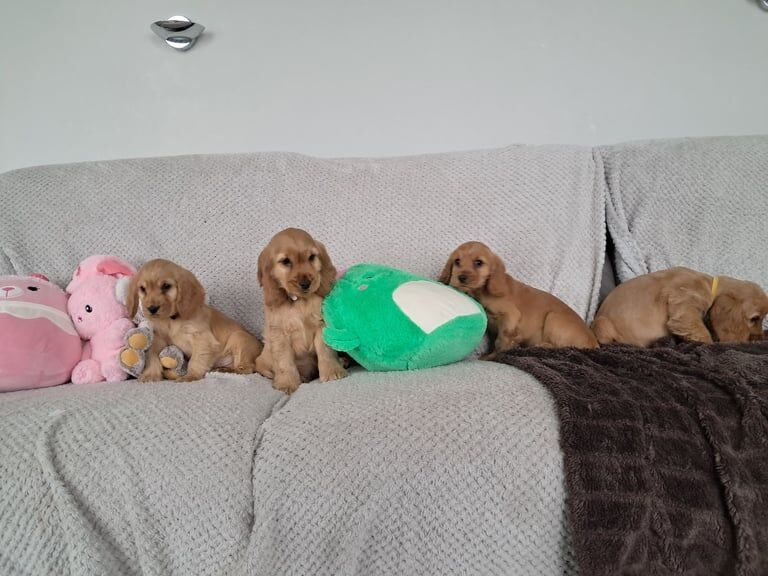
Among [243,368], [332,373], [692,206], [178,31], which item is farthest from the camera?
[178,31]

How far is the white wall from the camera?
2594 mm

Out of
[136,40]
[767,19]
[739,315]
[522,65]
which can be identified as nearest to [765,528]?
[739,315]

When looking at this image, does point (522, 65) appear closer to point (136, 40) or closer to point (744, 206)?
point (744, 206)

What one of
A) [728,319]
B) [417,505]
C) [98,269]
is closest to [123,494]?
[417,505]

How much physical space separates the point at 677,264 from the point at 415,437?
156 cm

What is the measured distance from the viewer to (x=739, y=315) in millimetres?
1837

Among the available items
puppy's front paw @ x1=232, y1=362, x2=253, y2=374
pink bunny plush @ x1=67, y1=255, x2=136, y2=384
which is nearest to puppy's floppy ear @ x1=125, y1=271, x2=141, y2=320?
pink bunny plush @ x1=67, y1=255, x2=136, y2=384

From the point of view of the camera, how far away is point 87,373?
1.76 meters

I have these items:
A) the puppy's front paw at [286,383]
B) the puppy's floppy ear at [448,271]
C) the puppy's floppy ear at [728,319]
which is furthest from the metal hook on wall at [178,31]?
the puppy's floppy ear at [728,319]

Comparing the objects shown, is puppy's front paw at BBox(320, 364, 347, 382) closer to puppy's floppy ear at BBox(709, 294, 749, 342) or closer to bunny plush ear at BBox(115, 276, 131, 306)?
bunny plush ear at BBox(115, 276, 131, 306)

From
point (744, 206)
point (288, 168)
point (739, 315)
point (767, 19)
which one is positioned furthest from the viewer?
point (767, 19)

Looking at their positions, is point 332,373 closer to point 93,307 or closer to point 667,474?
point 93,307

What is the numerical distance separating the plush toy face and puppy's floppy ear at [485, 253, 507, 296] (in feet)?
4.20

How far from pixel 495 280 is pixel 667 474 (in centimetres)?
89
